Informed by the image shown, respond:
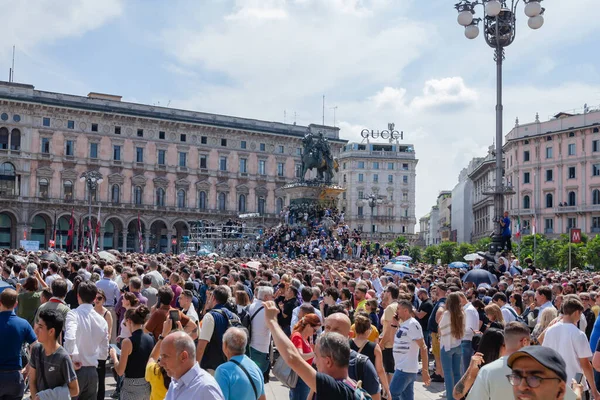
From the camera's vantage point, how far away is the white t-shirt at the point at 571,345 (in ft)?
24.1

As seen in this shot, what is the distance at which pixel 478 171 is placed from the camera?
90.6 m

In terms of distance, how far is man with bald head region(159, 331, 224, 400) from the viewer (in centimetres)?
486

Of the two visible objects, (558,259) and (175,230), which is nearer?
(558,259)

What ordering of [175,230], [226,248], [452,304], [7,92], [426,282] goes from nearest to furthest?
[452,304]
[426,282]
[226,248]
[7,92]
[175,230]

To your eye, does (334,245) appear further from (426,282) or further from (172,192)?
(172,192)

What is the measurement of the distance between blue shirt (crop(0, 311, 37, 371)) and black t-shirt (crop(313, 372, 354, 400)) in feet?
13.2

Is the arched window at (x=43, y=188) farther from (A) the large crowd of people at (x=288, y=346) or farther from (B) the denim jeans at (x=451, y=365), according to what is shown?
(B) the denim jeans at (x=451, y=365)

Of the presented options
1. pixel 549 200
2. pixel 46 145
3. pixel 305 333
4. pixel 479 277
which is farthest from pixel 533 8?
pixel 46 145

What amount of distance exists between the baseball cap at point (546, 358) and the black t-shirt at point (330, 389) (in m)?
1.36

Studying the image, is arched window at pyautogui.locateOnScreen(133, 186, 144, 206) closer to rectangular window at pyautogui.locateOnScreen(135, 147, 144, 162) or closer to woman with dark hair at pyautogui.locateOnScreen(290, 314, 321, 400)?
rectangular window at pyautogui.locateOnScreen(135, 147, 144, 162)

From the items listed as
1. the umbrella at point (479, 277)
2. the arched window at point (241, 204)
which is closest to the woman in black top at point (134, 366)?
the umbrella at point (479, 277)

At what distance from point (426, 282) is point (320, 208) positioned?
2122 centimetres

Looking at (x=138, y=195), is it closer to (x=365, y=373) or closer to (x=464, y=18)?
(x=464, y=18)

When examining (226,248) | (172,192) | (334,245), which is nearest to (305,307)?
(334,245)
